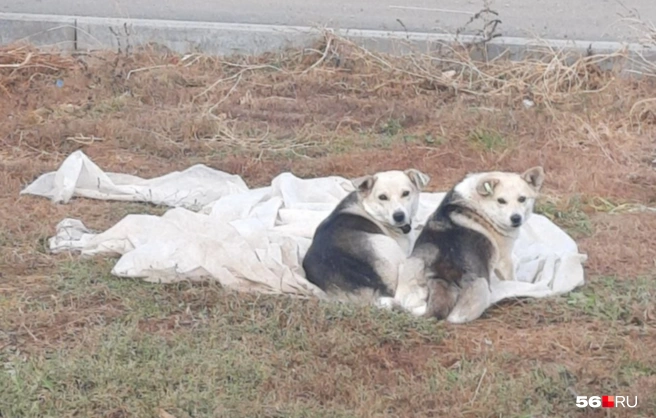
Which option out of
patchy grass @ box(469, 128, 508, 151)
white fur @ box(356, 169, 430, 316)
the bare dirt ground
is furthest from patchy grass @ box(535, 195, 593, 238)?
white fur @ box(356, 169, 430, 316)

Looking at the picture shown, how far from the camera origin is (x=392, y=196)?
5.64 m

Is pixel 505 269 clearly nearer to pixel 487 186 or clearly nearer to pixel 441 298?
pixel 487 186

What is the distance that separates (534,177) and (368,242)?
94cm

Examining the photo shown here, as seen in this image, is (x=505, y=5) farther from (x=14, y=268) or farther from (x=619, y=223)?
(x=14, y=268)

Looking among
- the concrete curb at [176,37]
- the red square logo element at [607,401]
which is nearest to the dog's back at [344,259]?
the red square logo element at [607,401]

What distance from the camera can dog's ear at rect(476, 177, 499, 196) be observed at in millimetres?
5531

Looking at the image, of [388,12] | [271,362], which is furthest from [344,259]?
[388,12]

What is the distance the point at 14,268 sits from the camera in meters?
5.71

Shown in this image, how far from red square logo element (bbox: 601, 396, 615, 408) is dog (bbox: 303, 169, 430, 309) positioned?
1.11 meters

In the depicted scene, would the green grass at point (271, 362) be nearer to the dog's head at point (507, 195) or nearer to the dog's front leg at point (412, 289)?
the dog's front leg at point (412, 289)

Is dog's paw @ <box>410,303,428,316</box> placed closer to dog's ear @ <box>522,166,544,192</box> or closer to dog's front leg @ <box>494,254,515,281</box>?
dog's front leg @ <box>494,254,515,281</box>

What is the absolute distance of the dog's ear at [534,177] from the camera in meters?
5.57

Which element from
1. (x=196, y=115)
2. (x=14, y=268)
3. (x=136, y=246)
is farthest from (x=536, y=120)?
(x=14, y=268)

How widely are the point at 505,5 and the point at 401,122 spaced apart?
13.2ft
